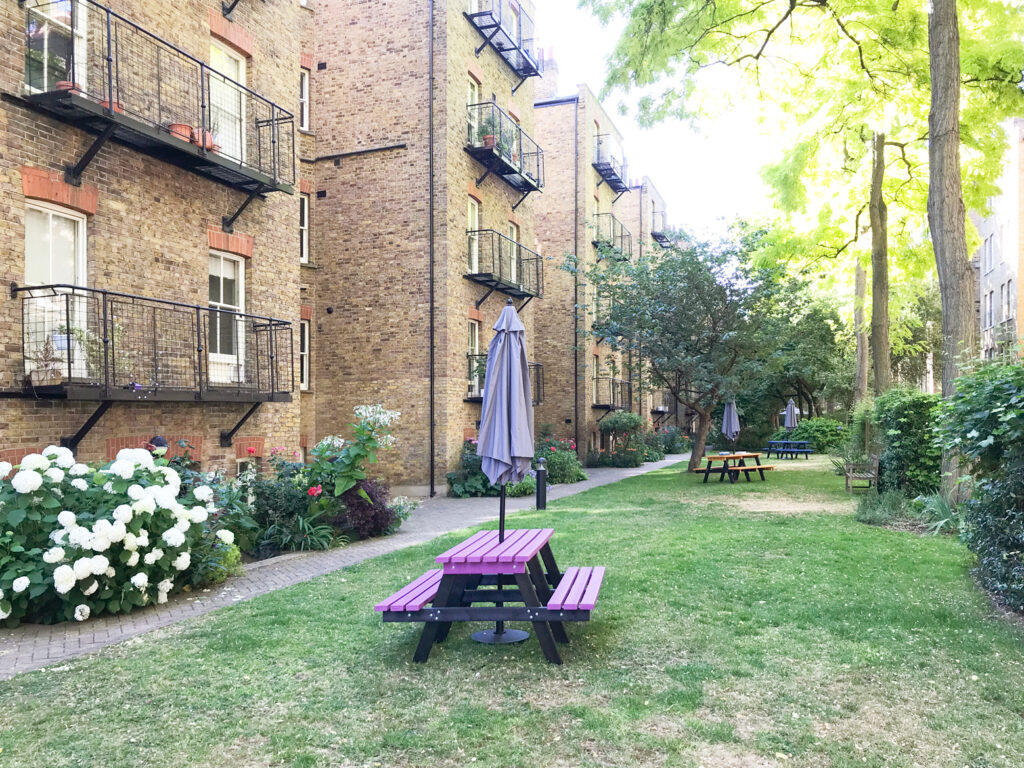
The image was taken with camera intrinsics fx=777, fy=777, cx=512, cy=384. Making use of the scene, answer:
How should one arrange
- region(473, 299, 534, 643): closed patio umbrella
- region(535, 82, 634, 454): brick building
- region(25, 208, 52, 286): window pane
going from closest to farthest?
1. region(473, 299, 534, 643): closed patio umbrella
2. region(25, 208, 52, 286): window pane
3. region(535, 82, 634, 454): brick building

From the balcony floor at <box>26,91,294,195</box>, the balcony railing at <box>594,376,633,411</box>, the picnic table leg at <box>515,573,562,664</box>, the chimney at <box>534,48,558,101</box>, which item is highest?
the chimney at <box>534,48,558,101</box>

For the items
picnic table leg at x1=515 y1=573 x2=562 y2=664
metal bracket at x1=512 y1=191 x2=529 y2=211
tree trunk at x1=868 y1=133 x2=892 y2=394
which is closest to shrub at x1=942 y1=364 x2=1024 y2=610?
picnic table leg at x1=515 y1=573 x2=562 y2=664

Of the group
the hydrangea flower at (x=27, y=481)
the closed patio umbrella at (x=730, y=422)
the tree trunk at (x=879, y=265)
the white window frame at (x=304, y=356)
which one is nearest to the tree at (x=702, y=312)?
the closed patio umbrella at (x=730, y=422)

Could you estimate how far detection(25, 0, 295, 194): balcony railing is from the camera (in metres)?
8.66

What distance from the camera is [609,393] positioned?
29.1 m

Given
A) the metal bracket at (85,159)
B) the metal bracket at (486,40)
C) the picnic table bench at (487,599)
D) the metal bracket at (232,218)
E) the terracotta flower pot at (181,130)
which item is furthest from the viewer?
the metal bracket at (486,40)

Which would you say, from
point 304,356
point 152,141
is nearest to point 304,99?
point 304,356

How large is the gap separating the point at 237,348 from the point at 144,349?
186 cm

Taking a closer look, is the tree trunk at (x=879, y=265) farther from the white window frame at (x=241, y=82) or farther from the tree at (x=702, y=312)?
the white window frame at (x=241, y=82)

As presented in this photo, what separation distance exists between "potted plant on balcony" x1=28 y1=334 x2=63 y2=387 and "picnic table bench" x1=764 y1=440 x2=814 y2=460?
90.3 ft

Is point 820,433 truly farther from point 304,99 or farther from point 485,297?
point 304,99

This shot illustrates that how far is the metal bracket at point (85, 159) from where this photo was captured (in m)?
8.91

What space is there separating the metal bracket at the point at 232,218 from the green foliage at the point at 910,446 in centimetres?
1059

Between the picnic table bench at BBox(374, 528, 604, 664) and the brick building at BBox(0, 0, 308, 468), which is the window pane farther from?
the picnic table bench at BBox(374, 528, 604, 664)
